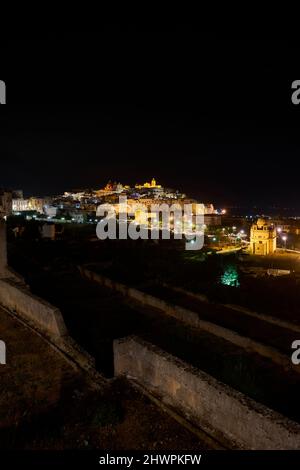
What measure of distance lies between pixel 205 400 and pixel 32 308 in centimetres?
551

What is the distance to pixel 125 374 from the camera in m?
6.45

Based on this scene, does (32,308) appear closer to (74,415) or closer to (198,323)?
(74,415)

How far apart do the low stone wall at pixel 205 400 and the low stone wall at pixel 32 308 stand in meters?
2.09

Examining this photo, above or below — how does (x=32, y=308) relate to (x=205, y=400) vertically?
above

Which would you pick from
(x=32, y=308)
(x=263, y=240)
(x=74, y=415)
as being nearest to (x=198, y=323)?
(x=32, y=308)

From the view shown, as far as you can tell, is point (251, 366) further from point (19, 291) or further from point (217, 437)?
point (19, 291)

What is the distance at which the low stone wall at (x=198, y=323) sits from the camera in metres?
9.64

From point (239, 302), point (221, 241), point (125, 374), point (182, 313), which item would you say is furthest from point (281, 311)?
point (221, 241)

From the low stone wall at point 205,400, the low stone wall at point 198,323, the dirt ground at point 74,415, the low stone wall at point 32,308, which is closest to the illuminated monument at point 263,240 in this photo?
the low stone wall at point 198,323

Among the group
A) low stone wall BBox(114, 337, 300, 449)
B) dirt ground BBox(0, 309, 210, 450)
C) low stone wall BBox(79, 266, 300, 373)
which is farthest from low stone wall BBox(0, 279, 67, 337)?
low stone wall BBox(79, 266, 300, 373)

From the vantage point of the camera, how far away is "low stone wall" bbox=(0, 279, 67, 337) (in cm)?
806

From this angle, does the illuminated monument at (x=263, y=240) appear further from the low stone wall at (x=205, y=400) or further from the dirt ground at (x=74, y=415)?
the low stone wall at (x=205, y=400)

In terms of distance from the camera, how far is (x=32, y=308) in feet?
30.0
